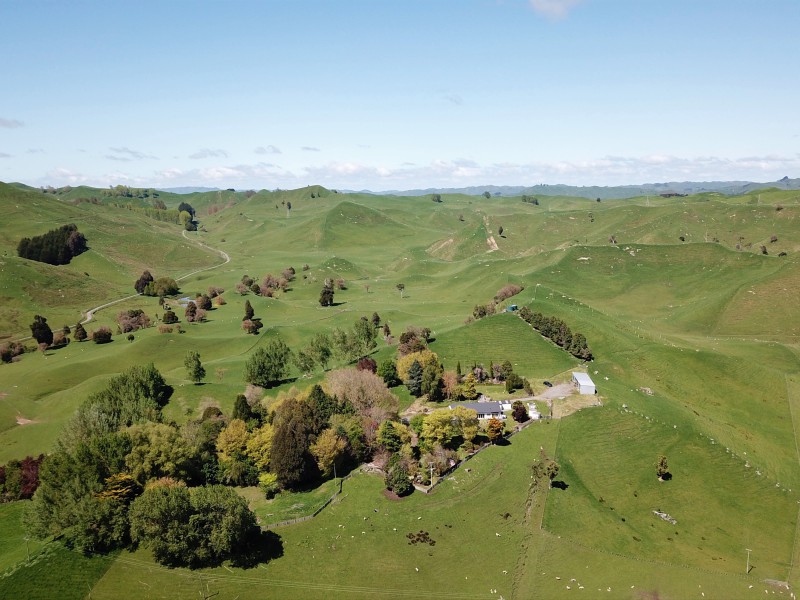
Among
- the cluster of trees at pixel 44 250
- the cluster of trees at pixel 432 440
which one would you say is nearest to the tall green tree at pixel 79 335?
the cluster of trees at pixel 44 250

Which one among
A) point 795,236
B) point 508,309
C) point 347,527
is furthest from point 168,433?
point 795,236

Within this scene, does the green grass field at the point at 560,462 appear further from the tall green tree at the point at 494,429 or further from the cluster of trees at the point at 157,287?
the cluster of trees at the point at 157,287

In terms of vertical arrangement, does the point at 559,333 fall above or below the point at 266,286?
above

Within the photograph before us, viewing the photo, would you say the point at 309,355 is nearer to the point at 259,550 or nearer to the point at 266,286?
the point at 259,550

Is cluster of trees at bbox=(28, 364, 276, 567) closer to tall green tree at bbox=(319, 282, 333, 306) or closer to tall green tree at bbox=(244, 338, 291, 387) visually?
tall green tree at bbox=(244, 338, 291, 387)

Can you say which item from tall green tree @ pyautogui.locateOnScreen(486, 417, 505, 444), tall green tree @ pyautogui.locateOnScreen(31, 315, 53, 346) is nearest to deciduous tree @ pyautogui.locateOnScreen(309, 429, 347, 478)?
tall green tree @ pyautogui.locateOnScreen(486, 417, 505, 444)

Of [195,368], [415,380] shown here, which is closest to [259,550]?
[415,380]
